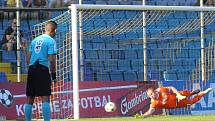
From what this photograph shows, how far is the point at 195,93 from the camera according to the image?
60.8 ft

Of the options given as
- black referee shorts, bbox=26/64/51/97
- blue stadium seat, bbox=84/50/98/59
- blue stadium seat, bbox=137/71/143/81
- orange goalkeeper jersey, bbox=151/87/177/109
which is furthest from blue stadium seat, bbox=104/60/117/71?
black referee shorts, bbox=26/64/51/97

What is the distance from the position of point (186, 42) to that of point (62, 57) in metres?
4.05

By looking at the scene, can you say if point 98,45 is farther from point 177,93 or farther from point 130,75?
point 177,93

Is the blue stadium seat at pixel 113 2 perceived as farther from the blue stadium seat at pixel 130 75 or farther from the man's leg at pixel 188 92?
the man's leg at pixel 188 92

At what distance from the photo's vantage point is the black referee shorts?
12516 millimetres

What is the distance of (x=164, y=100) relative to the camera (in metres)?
18.1

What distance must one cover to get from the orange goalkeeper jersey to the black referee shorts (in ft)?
19.7

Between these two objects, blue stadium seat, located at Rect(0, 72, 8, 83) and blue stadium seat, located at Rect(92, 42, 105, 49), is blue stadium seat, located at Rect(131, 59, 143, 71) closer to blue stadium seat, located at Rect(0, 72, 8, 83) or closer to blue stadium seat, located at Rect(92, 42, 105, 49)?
blue stadium seat, located at Rect(92, 42, 105, 49)

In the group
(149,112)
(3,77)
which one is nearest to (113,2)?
(3,77)

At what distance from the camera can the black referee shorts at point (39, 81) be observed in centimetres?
1252

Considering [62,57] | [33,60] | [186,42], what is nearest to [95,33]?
[62,57]

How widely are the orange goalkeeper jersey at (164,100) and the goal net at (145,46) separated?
1.39 meters

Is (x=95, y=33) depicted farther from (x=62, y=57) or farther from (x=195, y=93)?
(x=195, y=93)

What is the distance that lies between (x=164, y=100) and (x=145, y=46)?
1966 mm
